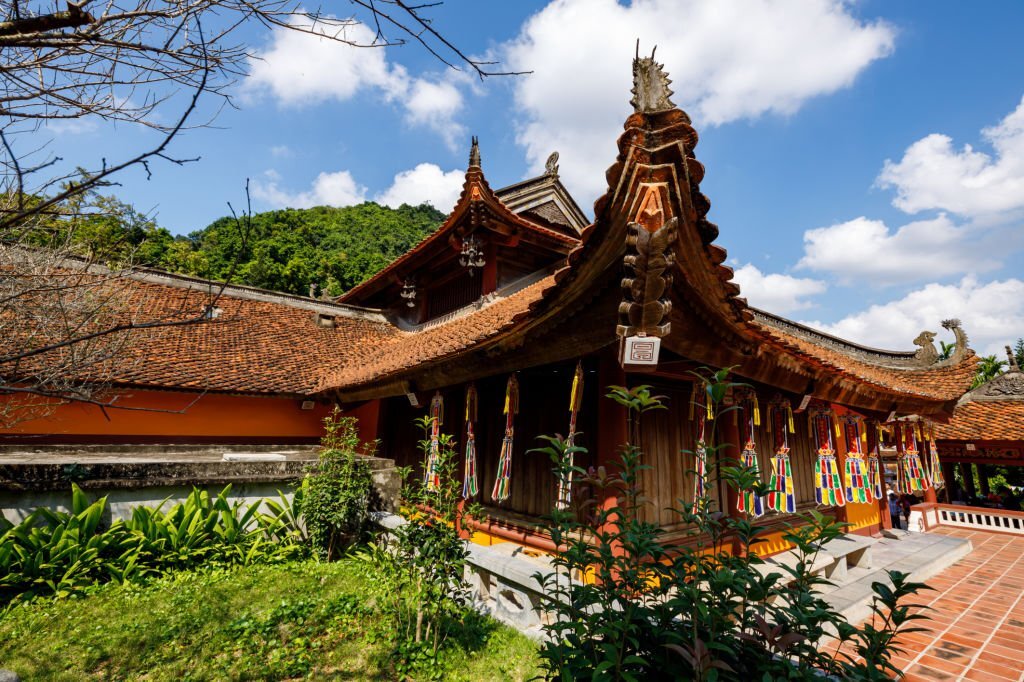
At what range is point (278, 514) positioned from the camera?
6.43 meters

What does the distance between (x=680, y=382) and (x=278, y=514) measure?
19.0ft

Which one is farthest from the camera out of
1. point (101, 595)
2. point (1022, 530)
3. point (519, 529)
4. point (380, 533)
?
point (1022, 530)

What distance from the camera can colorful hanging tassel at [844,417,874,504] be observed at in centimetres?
704

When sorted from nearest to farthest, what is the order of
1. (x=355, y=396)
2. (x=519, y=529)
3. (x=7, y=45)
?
(x=7, y=45)
(x=519, y=529)
(x=355, y=396)

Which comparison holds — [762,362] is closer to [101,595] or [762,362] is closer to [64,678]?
[64,678]

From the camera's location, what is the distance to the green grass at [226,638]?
364 cm

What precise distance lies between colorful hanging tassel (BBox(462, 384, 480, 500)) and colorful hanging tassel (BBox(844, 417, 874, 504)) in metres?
5.74

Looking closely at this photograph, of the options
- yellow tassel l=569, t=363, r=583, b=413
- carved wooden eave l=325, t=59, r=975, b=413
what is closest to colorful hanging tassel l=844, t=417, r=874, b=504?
carved wooden eave l=325, t=59, r=975, b=413

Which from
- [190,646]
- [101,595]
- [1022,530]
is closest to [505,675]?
[190,646]

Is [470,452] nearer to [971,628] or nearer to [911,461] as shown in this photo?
[971,628]

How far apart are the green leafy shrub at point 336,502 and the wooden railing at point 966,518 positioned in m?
11.9

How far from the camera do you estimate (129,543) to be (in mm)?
5301

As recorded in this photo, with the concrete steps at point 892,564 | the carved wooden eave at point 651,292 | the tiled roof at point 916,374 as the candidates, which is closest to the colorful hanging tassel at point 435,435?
the carved wooden eave at point 651,292

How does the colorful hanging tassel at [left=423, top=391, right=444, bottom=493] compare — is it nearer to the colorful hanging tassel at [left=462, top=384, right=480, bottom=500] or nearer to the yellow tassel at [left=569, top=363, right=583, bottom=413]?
the colorful hanging tassel at [left=462, top=384, right=480, bottom=500]
